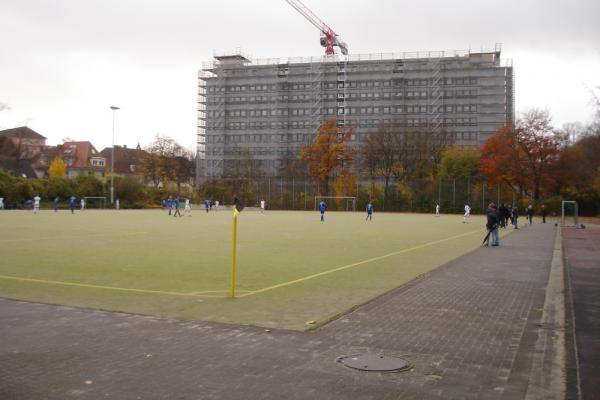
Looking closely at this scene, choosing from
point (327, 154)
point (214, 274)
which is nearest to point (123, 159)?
point (327, 154)

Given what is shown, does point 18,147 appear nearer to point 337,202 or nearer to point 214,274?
point 337,202

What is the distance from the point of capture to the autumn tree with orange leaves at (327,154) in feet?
267

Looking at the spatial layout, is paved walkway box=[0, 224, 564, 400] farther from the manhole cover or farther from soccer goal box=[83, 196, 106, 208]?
soccer goal box=[83, 196, 106, 208]

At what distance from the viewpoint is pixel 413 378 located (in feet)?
18.6

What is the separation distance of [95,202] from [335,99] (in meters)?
55.3

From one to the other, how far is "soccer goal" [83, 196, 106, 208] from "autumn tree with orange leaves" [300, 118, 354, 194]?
1111 inches

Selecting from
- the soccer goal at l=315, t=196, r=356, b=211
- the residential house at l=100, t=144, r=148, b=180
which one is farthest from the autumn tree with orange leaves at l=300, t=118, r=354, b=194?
the residential house at l=100, t=144, r=148, b=180

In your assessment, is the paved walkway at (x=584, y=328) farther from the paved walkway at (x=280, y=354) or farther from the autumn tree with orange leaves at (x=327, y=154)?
the autumn tree with orange leaves at (x=327, y=154)

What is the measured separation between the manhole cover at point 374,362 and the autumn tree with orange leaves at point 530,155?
64.0 m

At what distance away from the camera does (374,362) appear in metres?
6.14

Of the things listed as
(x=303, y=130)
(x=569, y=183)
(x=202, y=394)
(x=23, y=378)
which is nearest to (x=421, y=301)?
(x=202, y=394)

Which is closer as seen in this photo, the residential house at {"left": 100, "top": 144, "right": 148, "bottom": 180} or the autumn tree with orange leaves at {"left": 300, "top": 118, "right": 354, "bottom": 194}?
the autumn tree with orange leaves at {"left": 300, "top": 118, "right": 354, "bottom": 194}

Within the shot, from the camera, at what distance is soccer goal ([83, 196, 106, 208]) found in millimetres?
73812

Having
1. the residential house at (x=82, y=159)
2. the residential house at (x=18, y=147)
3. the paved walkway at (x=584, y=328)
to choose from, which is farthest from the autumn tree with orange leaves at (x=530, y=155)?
the residential house at (x=82, y=159)
